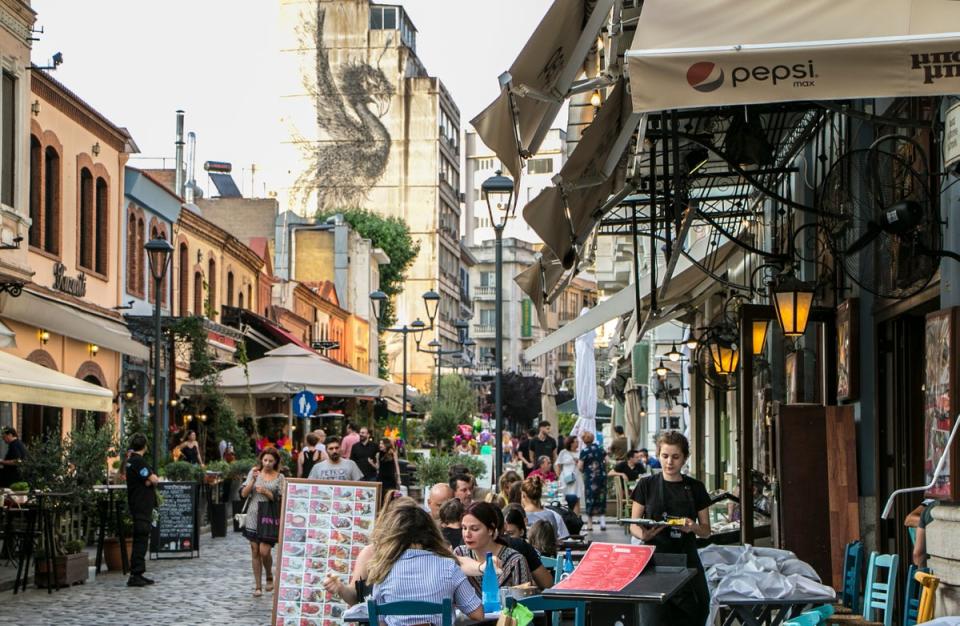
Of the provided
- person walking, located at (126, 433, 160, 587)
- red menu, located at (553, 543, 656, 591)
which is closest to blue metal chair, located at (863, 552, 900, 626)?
red menu, located at (553, 543, 656, 591)

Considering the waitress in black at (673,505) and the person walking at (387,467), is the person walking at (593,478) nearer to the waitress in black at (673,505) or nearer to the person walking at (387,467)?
the person walking at (387,467)

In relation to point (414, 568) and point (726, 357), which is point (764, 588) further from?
point (726, 357)

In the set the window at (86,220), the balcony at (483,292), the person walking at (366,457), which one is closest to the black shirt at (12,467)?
the person walking at (366,457)

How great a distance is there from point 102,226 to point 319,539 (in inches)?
810

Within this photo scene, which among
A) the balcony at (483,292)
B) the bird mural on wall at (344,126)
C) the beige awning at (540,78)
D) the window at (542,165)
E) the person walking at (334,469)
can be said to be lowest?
the person walking at (334,469)

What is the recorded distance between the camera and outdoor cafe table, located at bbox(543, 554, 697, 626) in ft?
24.0

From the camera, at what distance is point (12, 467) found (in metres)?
21.7

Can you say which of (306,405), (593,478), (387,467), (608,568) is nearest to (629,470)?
(593,478)

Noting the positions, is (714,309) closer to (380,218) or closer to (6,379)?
(6,379)

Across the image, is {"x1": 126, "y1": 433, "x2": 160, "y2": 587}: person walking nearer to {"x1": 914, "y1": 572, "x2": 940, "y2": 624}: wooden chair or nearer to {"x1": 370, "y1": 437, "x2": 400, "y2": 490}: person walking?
{"x1": 370, "y1": 437, "x2": 400, "y2": 490}: person walking

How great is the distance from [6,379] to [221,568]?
5.67 meters

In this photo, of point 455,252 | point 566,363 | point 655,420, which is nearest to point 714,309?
point 655,420

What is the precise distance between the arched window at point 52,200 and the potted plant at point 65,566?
11.5 meters

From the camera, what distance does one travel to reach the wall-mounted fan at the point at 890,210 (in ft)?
28.7
